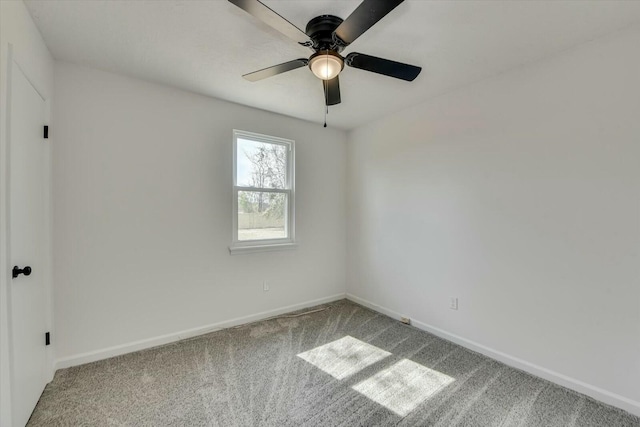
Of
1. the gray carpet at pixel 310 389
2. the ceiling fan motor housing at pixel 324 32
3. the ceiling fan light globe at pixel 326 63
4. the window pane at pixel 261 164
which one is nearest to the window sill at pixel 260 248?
the window pane at pixel 261 164

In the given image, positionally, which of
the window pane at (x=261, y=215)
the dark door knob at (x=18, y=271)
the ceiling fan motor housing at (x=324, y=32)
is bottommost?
the dark door knob at (x=18, y=271)

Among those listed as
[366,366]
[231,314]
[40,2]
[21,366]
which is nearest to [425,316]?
[366,366]

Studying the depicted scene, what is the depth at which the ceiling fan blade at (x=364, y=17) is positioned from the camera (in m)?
1.26

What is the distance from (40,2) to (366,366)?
330 centimetres

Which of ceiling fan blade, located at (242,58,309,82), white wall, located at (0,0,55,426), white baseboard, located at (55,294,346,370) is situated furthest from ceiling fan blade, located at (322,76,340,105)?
white baseboard, located at (55,294,346,370)

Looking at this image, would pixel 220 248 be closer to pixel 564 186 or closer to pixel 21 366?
pixel 21 366

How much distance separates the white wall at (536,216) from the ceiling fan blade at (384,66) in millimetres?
1135

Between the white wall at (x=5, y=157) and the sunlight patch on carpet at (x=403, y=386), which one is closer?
the white wall at (x=5, y=157)

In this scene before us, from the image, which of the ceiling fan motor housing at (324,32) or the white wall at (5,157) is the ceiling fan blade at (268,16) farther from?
the white wall at (5,157)

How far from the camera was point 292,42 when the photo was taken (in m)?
1.97

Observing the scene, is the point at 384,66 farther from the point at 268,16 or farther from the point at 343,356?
the point at 343,356

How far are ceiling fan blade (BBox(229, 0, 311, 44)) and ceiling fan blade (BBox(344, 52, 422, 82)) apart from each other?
333 mm

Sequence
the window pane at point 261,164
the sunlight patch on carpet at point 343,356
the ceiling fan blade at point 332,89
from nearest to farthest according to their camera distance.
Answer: the ceiling fan blade at point 332,89 < the sunlight patch on carpet at point 343,356 < the window pane at point 261,164

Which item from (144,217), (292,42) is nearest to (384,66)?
(292,42)
